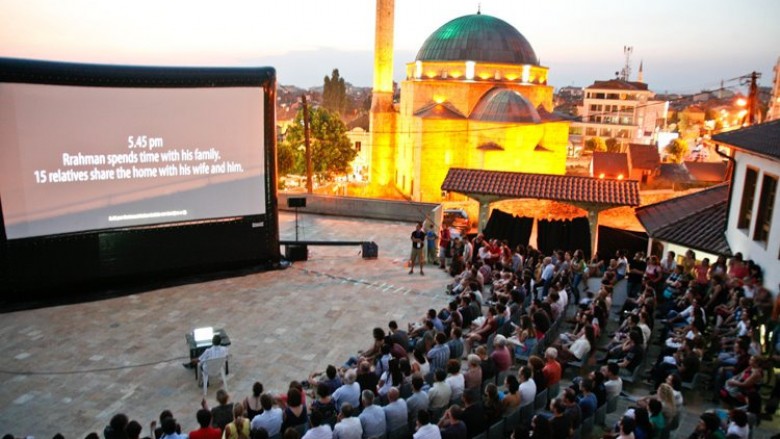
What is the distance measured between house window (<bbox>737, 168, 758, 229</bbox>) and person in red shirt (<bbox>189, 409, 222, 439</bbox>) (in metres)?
12.3

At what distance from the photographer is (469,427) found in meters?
A: 6.55

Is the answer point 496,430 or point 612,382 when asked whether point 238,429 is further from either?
point 612,382

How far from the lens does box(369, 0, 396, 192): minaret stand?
136ft

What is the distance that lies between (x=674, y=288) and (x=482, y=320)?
4.54 metres

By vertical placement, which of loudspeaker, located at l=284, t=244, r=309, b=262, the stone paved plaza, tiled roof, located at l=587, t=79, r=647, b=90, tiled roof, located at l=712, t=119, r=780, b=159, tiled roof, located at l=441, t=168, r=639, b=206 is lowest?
the stone paved plaza

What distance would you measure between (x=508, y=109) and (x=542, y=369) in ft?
101

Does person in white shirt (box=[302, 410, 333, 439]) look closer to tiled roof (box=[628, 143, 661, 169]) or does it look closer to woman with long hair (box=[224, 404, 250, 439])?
woman with long hair (box=[224, 404, 250, 439])

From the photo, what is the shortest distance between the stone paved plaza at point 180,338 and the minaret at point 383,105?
29.1 metres

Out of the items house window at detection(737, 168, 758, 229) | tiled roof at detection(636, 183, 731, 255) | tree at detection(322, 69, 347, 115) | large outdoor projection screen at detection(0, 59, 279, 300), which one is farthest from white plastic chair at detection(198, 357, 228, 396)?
tree at detection(322, 69, 347, 115)

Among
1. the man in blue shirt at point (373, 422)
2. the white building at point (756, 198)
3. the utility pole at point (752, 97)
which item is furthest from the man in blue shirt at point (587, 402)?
the utility pole at point (752, 97)

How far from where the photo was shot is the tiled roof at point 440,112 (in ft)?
129

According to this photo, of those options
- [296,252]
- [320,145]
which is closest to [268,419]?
[296,252]

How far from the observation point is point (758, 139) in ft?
40.2

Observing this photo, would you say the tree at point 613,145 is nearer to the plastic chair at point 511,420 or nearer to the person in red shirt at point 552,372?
the person in red shirt at point 552,372
